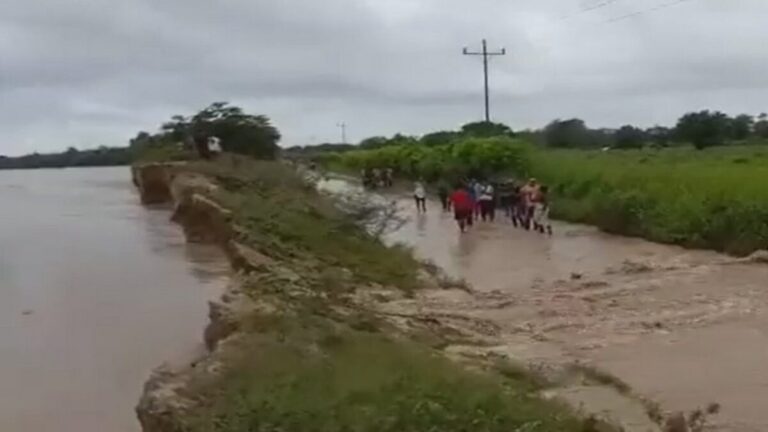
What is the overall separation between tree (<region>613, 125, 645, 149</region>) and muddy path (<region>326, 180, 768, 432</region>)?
4310cm

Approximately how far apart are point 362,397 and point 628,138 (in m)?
67.8

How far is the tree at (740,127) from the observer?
67.4 m

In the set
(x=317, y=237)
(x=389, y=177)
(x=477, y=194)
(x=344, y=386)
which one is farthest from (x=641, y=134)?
(x=344, y=386)

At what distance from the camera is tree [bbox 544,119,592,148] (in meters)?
70.3

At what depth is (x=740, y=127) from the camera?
6881 cm

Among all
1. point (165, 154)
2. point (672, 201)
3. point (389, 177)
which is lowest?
point (389, 177)

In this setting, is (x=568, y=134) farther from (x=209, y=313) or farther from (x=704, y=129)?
(x=209, y=313)

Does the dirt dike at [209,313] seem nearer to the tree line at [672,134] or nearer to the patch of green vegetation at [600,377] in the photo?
the patch of green vegetation at [600,377]

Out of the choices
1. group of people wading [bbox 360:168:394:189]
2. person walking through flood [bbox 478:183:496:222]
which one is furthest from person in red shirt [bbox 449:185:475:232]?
group of people wading [bbox 360:168:394:189]

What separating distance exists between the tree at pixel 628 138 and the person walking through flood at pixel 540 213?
121 ft

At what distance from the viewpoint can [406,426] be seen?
6902mm

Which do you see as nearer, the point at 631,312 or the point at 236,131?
the point at 631,312

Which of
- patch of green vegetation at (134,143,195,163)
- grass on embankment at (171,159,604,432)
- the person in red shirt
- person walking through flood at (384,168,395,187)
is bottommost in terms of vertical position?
person walking through flood at (384,168,395,187)

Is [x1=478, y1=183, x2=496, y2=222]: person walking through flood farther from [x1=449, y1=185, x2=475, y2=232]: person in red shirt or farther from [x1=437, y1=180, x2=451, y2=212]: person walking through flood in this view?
[x1=437, y1=180, x2=451, y2=212]: person walking through flood
